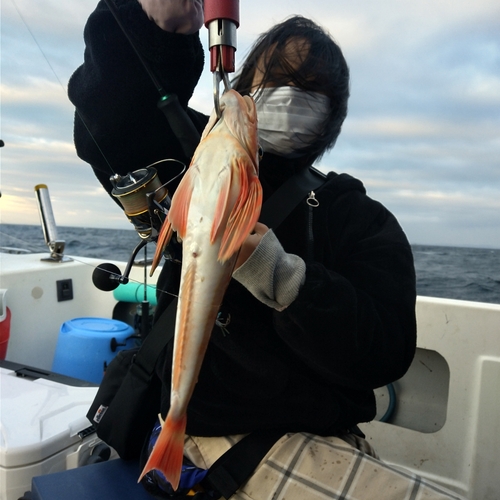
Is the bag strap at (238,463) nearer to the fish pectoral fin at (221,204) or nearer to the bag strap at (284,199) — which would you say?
the bag strap at (284,199)

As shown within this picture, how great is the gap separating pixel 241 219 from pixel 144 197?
70 centimetres

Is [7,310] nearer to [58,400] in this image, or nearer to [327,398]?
[58,400]

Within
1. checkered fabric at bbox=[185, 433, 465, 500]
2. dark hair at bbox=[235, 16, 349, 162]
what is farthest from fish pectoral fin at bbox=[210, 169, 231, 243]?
checkered fabric at bbox=[185, 433, 465, 500]

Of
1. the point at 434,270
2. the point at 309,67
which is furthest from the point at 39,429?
the point at 434,270

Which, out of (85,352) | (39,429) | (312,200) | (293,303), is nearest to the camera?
(293,303)

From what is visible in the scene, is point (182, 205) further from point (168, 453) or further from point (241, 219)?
point (168, 453)

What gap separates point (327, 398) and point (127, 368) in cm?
96

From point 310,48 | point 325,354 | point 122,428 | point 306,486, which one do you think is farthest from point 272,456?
point 310,48

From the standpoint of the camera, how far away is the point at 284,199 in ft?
5.76

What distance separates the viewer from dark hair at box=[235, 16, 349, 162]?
167 centimetres

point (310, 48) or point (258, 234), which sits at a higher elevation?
point (310, 48)

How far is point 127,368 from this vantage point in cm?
210

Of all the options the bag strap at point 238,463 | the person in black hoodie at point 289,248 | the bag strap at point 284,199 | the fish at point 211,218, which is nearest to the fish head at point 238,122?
the fish at point 211,218

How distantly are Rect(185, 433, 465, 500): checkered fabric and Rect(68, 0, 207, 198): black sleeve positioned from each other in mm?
1257
